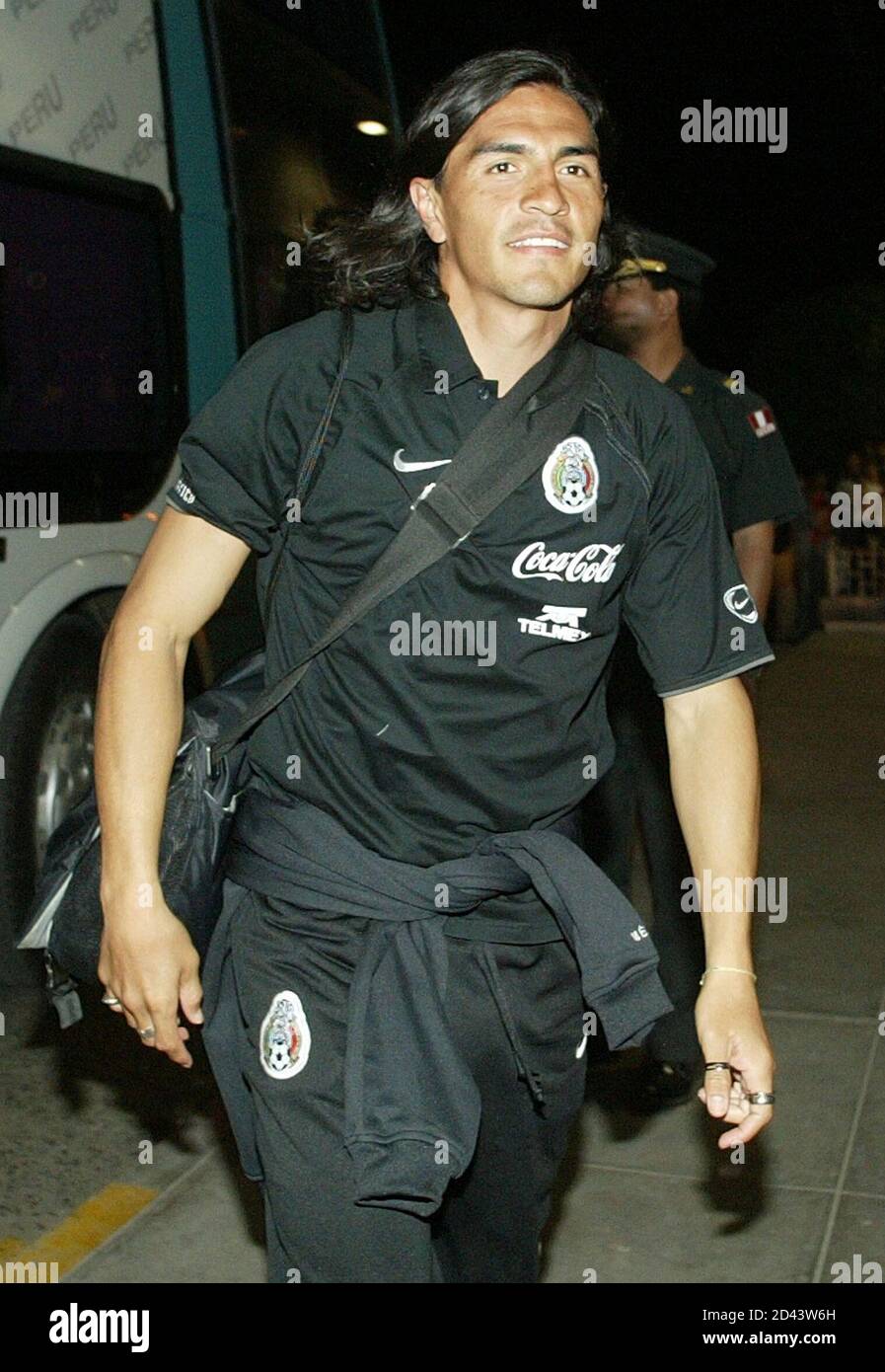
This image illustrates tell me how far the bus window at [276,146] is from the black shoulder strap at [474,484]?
4.27 meters

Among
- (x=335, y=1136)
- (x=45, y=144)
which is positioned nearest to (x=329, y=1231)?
(x=335, y=1136)

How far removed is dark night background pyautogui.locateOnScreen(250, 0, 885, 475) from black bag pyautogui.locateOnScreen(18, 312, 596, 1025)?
65.6 ft

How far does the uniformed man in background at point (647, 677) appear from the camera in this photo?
4418mm

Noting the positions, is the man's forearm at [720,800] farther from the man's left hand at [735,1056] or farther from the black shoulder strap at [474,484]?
the black shoulder strap at [474,484]

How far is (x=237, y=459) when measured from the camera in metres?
2.36

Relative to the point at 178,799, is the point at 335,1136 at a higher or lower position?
lower

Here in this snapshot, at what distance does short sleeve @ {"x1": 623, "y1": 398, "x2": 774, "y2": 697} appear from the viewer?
2.51 metres

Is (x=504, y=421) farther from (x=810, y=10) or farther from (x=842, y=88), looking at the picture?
(x=842, y=88)

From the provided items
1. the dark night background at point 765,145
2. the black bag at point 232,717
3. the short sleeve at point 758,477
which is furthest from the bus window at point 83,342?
the dark night background at point 765,145

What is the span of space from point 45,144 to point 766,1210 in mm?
3784

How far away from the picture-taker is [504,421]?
2389 millimetres

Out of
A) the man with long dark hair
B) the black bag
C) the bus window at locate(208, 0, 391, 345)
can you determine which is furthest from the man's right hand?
the bus window at locate(208, 0, 391, 345)

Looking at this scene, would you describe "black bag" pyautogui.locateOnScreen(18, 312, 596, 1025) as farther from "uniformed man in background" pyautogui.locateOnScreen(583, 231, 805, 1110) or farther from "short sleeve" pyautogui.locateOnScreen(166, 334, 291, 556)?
"uniformed man in background" pyautogui.locateOnScreen(583, 231, 805, 1110)
